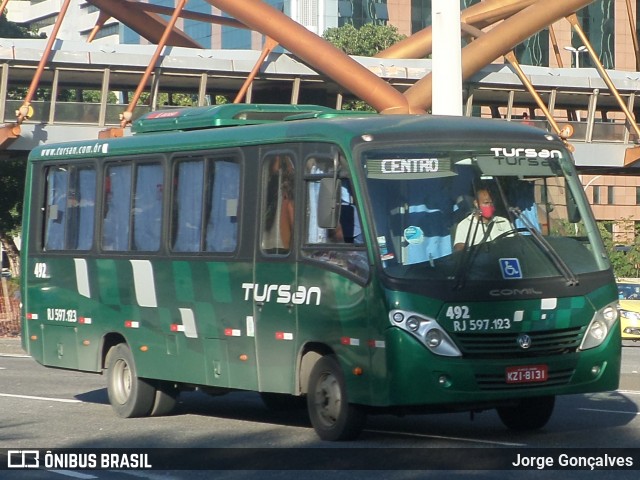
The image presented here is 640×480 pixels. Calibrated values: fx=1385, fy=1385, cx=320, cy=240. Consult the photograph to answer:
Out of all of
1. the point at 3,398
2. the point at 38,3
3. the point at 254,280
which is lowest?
the point at 3,398

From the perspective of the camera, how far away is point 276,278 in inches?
503

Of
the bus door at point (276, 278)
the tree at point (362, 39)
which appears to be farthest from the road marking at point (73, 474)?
the tree at point (362, 39)

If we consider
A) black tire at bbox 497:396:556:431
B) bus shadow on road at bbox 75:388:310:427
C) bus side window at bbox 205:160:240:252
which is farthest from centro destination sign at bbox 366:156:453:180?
bus shadow on road at bbox 75:388:310:427

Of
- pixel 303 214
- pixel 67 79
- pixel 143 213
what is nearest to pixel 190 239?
pixel 143 213

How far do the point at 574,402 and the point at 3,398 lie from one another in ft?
22.7

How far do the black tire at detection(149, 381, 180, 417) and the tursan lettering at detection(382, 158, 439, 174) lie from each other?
444cm

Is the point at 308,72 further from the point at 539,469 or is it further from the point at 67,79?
the point at 539,469

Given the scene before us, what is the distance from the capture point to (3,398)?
1705cm

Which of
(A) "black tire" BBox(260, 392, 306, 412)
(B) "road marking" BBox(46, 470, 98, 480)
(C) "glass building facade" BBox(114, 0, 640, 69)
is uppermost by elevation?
(C) "glass building facade" BBox(114, 0, 640, 69)

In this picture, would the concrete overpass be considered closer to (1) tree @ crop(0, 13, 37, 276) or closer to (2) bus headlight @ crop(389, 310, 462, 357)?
(1) tree @ crop(0, 13, 37, 276)

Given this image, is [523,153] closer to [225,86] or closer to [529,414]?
[529,414]

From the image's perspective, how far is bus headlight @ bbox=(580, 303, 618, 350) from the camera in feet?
39.1

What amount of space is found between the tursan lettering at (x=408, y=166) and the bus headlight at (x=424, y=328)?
4.26 ft

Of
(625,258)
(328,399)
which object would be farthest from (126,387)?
(625,258)
